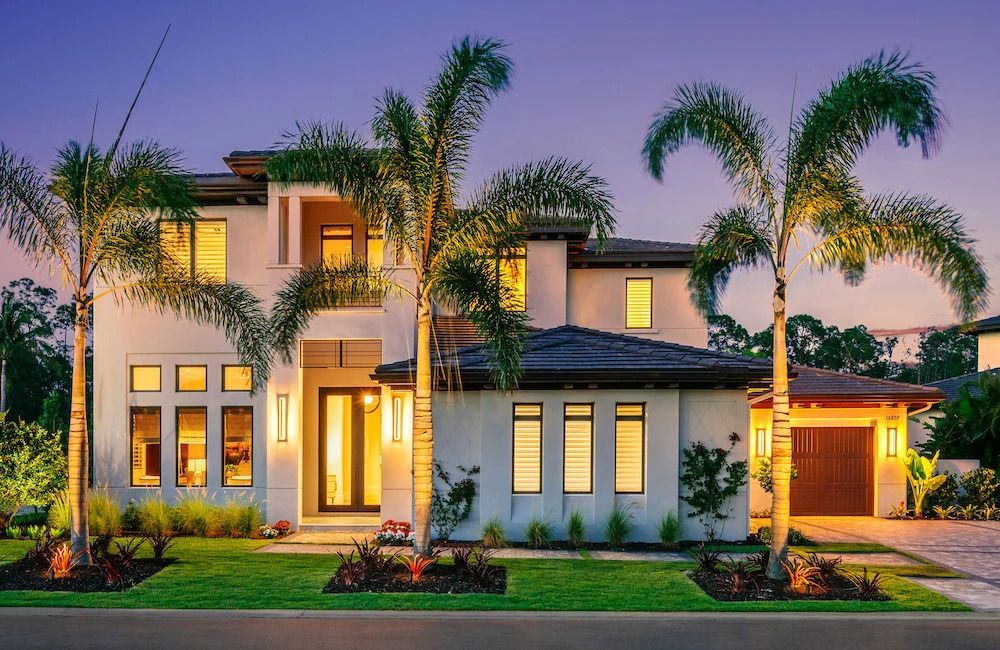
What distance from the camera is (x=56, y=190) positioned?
1143cm

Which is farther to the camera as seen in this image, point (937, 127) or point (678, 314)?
point (678, 314)

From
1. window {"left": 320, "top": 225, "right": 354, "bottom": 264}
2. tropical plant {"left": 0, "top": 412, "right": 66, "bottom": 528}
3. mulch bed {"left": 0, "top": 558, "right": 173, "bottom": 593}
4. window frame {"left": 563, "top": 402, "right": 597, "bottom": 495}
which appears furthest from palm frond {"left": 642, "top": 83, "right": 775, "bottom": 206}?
tropical plant {"left": 0, "top": 412, "right": 66, "bottom": 528}

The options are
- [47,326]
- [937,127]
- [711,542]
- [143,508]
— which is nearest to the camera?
[937,127]

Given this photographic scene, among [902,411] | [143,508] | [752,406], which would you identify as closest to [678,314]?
[752,406]

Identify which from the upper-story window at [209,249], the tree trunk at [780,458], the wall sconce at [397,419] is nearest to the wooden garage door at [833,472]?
the tree trunk at [780,458]

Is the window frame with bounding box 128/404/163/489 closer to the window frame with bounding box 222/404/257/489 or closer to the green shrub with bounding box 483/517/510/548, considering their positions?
the window frame with bounding box 222/404/257/489

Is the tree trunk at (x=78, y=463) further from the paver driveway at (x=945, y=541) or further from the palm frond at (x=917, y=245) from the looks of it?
the paver driveway at (x=945, y=541)

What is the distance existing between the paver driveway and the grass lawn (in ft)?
1.69

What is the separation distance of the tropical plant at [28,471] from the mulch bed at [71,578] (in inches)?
139

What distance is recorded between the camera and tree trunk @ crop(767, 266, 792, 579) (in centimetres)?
1075

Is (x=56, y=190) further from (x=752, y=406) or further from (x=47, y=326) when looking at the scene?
(x=47, y=326)

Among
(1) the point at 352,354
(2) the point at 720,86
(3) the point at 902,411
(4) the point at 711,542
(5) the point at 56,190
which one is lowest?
(4) the point at 711,542

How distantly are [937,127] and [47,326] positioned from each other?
4101 cm

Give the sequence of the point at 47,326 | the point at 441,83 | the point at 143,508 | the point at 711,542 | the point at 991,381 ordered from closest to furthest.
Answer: the point at 441,83 → the point at 711,542 → the point at 143,508 → the point at 991,381 → the point at 47,326
